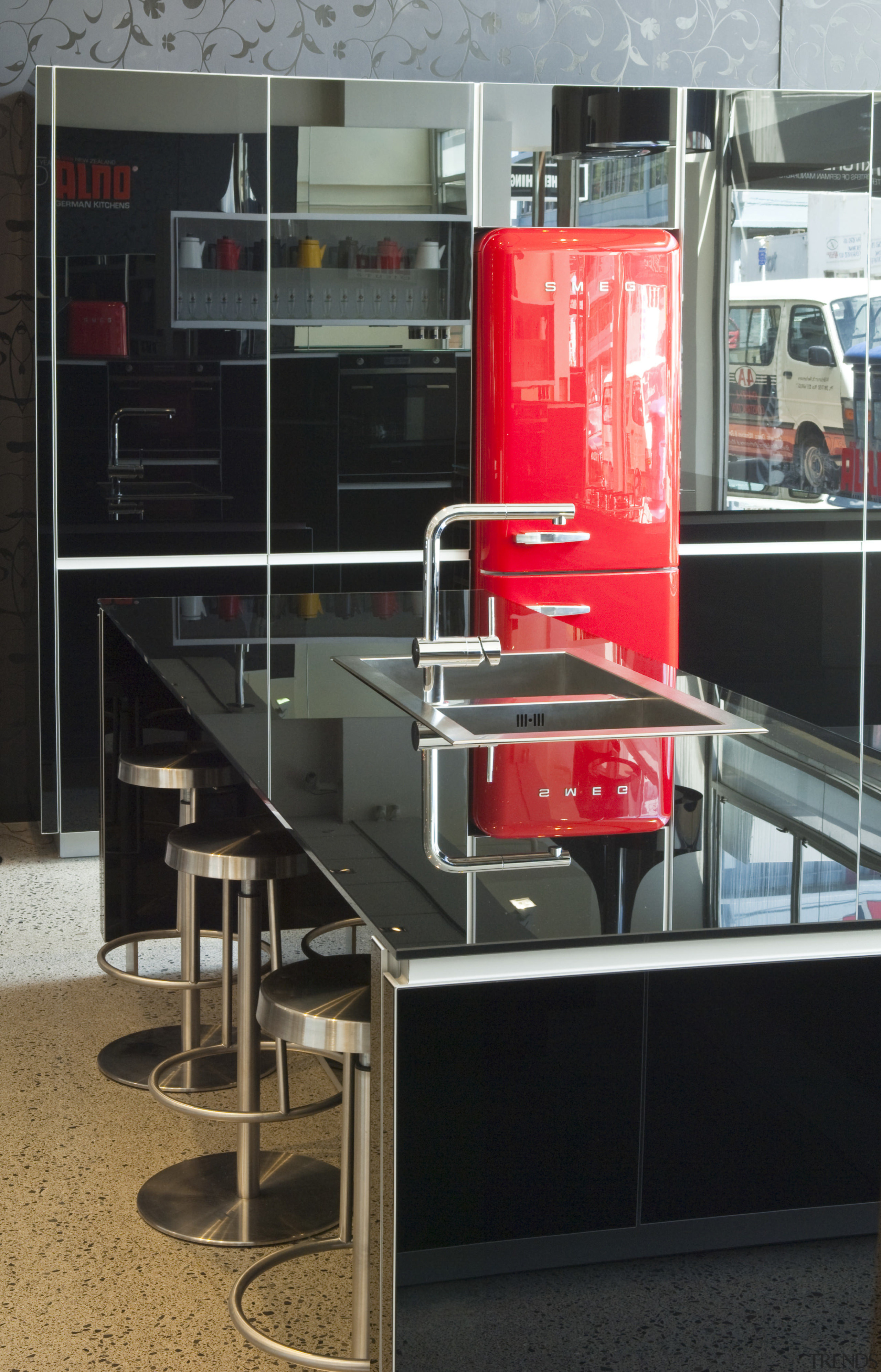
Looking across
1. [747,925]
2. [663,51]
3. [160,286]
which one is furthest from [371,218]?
[747,925]

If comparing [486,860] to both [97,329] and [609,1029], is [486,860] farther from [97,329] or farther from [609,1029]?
[97,329]

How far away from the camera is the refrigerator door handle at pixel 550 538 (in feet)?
13.8

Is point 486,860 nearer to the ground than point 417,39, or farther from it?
nearer to the ground

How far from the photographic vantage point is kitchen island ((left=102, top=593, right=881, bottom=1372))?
50.9 inches

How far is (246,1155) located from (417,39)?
3.81 m

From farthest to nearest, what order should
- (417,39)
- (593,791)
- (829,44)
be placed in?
(829,44) → (417,39) → (593,791)

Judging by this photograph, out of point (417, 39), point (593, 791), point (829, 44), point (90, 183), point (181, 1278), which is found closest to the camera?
point (593, 791)

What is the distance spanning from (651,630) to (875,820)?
2827 mm

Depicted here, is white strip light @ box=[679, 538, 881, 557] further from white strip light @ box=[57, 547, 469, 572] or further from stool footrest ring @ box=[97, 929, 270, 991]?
stool footrest ring @ box=[97, 929, 270, 991]

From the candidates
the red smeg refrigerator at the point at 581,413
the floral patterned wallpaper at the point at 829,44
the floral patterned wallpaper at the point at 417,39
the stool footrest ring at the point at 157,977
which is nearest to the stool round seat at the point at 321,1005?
the stool footrest ring at the point at 157,977

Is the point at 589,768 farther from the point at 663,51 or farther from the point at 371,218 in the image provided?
the point at 663,51

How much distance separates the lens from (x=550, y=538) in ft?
13.9

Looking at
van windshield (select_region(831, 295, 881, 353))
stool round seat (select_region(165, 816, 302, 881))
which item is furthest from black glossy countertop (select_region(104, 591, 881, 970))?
van windshield (select_region(831, 295, 881, 353))

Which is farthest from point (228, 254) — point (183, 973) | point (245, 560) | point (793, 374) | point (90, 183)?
point (183, 973)
